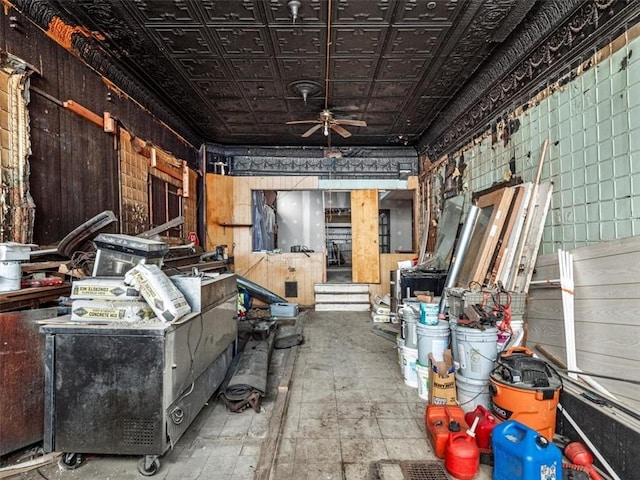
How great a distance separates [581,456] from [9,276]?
374cm

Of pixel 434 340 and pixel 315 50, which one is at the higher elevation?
pixel 315 50

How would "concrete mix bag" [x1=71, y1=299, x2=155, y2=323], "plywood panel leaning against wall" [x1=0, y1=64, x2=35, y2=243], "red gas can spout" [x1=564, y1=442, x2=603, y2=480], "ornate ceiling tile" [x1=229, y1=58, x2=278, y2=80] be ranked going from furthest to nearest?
"ornate ceiling tile" [x1=229, y1=58, x2=278, y2=80] < "plywood panel leaning against wall" [x1=0, y1=64, x2=35, y2=243] < "concrete mix bag" [x1=71, y1=299, x2=155, y2=323] < "red gas can spout" [x1=564, y1=442, x2=603, y2=480]

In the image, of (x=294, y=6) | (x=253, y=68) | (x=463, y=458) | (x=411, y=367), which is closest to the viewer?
(x=463, y=458)

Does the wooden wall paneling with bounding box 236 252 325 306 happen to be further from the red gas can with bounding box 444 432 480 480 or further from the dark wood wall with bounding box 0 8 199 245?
the red gas can with bounding box 444 432 480 480

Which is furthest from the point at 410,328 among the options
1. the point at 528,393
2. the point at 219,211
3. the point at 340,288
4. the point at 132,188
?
the point at 219,211

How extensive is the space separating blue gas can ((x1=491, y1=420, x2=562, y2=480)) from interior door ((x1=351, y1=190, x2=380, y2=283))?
198 inches

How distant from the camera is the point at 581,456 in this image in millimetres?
1911

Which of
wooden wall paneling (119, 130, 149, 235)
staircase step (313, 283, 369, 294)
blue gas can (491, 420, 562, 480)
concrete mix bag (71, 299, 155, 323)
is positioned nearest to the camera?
blue gas can (491, 420, 562, 480)

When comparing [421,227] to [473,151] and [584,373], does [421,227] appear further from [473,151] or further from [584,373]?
[584,373]

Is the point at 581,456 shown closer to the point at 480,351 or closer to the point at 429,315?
the point at 480,351

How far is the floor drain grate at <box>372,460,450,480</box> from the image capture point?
1936 mm

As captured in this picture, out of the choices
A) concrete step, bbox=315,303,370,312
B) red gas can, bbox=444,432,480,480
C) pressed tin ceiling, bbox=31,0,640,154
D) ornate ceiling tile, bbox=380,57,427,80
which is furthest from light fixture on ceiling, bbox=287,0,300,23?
concrete step, bbox=315,303,370,312

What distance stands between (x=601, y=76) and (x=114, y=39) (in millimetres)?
4274

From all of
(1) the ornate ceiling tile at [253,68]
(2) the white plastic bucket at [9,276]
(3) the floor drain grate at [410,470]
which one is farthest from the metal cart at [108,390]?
(1) the ornate ceiling tile at [253,68]
